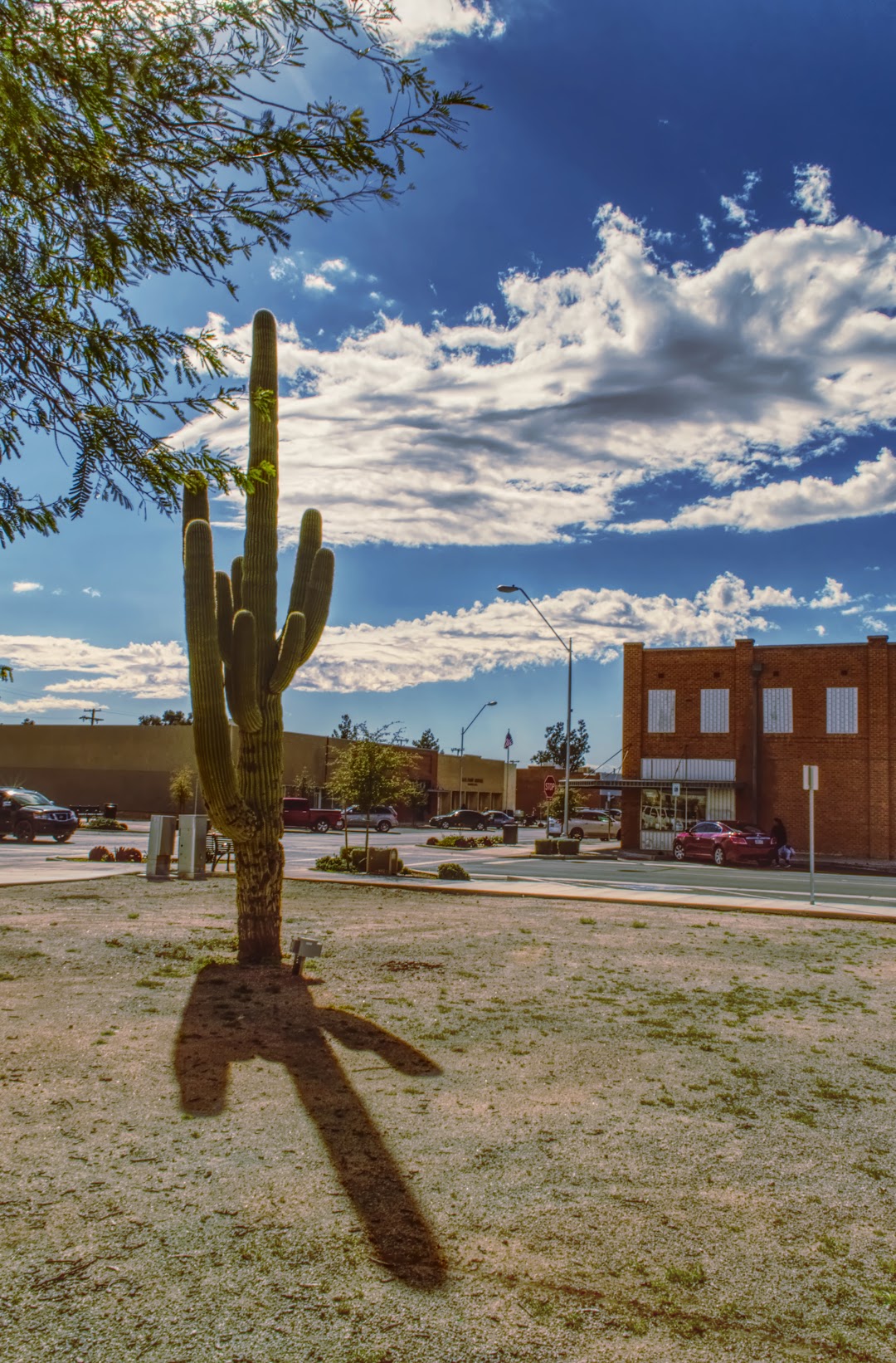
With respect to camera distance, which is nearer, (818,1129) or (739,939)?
(818,1129)

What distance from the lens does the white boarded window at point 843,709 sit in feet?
129

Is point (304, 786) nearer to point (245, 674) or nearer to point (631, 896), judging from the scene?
point (631, 896)

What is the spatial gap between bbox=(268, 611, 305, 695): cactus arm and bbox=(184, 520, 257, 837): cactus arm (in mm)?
829

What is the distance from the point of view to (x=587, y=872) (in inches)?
1049

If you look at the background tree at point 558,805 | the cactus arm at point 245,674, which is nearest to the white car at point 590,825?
the background tree at point 558,805

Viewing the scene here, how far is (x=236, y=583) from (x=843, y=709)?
33943 mm

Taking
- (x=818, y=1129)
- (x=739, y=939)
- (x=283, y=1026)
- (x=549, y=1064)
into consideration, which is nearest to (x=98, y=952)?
(x=283, y=1026)

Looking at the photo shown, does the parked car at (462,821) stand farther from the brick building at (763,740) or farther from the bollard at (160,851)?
the bollard at (160,851)

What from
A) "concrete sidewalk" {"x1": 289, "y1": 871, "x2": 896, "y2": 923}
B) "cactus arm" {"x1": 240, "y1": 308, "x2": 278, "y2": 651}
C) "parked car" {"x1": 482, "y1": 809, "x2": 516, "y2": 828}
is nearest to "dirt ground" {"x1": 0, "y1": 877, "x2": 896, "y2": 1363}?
"cactus arm" {"x1": 240, "y1": 308, "x2": 278, "y2": 651}

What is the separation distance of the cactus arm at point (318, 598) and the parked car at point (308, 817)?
38035mm

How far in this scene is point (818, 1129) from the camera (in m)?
5.61

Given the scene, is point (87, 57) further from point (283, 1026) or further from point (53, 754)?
point (53, 754)

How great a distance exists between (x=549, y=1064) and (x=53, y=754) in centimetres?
5991

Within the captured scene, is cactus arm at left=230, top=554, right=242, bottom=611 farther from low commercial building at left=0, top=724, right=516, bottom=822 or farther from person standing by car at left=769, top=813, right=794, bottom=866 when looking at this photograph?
low commercial building at left=0, top=724, right=516, bottom=822
